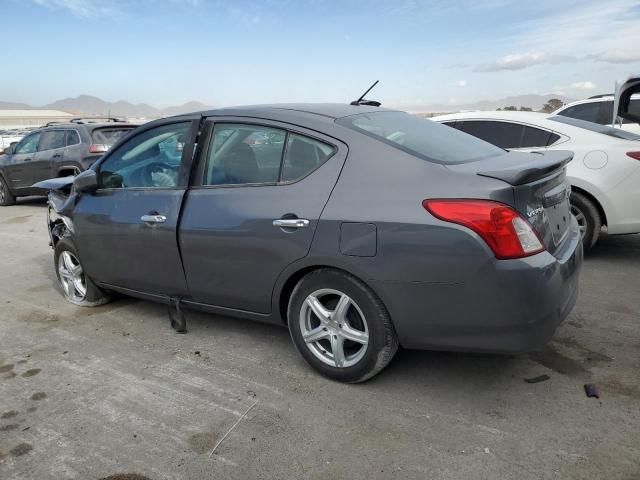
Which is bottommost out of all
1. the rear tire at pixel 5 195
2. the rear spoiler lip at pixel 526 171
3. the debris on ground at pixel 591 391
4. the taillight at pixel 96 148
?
the rear tire at pixel 5 195

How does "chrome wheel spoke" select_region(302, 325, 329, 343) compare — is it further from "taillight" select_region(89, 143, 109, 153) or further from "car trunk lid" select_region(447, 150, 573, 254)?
"taillight" select_region(89, 143, 109, 153)

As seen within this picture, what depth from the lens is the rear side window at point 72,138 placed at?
384 inches

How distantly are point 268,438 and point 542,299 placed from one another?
151 centimetres

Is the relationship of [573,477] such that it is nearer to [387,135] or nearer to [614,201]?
[387,135]

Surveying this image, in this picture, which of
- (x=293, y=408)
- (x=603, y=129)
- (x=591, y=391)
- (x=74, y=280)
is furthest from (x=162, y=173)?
(x=603, y=129)

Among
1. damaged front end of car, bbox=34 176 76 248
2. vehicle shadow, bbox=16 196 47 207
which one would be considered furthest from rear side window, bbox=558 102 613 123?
vehicle shadow, bbox=16 196 47 207

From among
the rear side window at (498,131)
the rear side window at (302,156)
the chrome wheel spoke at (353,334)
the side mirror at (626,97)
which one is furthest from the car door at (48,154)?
the side mirror at (626,97)

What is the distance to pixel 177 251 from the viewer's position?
3.54 m

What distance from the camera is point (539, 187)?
2.68 meters

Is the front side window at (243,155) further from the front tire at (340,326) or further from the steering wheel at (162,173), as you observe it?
the front tire at (340,326)

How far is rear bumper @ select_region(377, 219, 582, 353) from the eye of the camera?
2.45 m

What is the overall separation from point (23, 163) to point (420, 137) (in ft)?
32.9

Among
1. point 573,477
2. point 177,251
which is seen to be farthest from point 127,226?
point 573,477

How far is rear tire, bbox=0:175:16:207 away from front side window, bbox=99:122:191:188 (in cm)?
849
